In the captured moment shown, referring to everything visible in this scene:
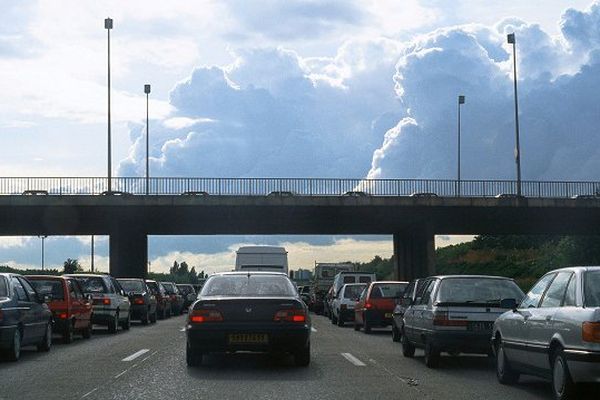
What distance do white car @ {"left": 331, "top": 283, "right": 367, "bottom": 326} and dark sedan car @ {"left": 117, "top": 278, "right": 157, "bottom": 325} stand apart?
6358mm

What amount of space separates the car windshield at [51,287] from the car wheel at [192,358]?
7.33 metres

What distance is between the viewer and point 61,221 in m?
51.5

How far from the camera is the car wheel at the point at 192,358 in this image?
614 inches

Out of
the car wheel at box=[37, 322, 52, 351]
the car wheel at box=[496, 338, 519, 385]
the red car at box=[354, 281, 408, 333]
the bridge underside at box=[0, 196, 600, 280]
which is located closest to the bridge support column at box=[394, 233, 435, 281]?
the bridge underside at box=[0, 196, 600, 280]

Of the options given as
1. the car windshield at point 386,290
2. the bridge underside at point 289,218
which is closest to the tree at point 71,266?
the bridge underside at point 289,218

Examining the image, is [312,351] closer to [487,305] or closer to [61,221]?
[487,305]

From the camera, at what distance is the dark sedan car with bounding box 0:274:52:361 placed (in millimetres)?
16672

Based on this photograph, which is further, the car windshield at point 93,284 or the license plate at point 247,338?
the car windshield at point 93,284

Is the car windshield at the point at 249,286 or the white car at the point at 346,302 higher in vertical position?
the car windshield at the point at 249,286

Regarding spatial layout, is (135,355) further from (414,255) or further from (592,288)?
(414,255)

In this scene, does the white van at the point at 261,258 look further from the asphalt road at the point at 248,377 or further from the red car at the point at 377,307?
the asphalt road at the point at 248,377

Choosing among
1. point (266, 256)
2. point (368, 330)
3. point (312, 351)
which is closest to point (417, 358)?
point (312, 351)

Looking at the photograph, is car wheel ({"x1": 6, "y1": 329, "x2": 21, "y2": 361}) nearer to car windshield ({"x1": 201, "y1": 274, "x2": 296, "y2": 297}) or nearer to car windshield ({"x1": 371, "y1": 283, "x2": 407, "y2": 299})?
car windshield ({"x1": 201, "y1": 274, "x2": 296, "y2": 297})

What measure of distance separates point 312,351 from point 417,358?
98.3 inches
